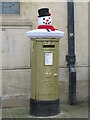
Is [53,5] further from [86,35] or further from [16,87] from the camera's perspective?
[16,87]

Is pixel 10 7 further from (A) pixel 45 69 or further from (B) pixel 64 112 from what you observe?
(B) pixel 64 112

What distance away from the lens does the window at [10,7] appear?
810cm

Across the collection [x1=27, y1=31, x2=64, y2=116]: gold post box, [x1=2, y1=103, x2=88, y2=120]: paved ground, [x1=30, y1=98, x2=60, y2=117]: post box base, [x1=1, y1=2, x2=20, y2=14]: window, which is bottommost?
[x1=2, y1=103, x2=88, y2=120]: paved ground

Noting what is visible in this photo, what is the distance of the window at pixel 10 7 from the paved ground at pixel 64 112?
2.36m

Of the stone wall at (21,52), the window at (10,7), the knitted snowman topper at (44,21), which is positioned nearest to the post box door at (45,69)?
the knitted snowman topper at (44,21)

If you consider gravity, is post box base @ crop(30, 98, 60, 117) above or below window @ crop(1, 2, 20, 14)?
below

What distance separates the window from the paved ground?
2358 millimetres

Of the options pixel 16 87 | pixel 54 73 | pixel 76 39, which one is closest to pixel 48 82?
pixel 54 73

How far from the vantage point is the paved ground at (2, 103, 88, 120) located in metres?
7.28

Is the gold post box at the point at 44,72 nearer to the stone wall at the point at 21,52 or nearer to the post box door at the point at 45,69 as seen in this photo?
the post box door at the point at 45,69

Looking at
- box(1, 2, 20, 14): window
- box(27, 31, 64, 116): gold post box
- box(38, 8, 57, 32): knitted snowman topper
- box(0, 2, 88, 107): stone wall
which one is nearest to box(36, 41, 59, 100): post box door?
box(27, 31, 64, 116): gold post box

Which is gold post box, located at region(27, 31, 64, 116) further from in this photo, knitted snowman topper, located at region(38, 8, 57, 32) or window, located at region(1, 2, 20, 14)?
window, located at region(1, 2, 20, 14)

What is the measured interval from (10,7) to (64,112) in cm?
285

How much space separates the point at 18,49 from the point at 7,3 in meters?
1.16
